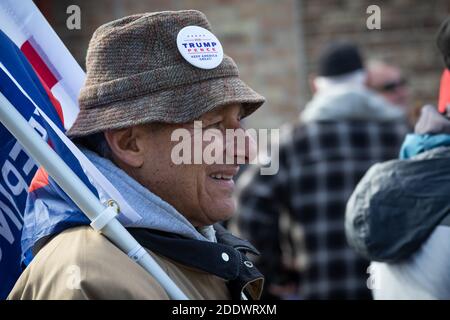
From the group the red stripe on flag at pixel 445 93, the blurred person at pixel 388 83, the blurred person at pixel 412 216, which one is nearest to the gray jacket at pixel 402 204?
the blurred person at pixel 412 216

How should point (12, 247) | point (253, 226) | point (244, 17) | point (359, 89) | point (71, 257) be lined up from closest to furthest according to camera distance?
point (71, 257) < point (12, 247) < point (253, 226) < point (359, 89) < point (244, 17)

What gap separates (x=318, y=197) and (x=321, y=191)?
0.03 metres

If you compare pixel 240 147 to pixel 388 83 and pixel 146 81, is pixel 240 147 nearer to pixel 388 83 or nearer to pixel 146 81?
pixel 146 81

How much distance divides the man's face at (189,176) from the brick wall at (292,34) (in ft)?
13.1

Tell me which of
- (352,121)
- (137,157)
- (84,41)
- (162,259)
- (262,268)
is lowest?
(262,268)

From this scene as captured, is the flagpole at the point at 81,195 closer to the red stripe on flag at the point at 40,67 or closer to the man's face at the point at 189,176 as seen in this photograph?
the man's face at the point at 189,176

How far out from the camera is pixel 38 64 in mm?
2889

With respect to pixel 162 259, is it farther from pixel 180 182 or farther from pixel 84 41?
pixel 84 41

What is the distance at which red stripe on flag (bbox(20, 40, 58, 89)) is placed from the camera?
2.86 metres

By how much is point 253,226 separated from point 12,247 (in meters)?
2.42

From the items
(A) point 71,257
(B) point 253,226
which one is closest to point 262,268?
(B) point 253,226

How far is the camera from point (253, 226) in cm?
508

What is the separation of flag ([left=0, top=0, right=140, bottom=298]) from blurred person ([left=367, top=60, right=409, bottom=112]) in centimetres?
343

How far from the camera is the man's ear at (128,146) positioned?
2.55 m
